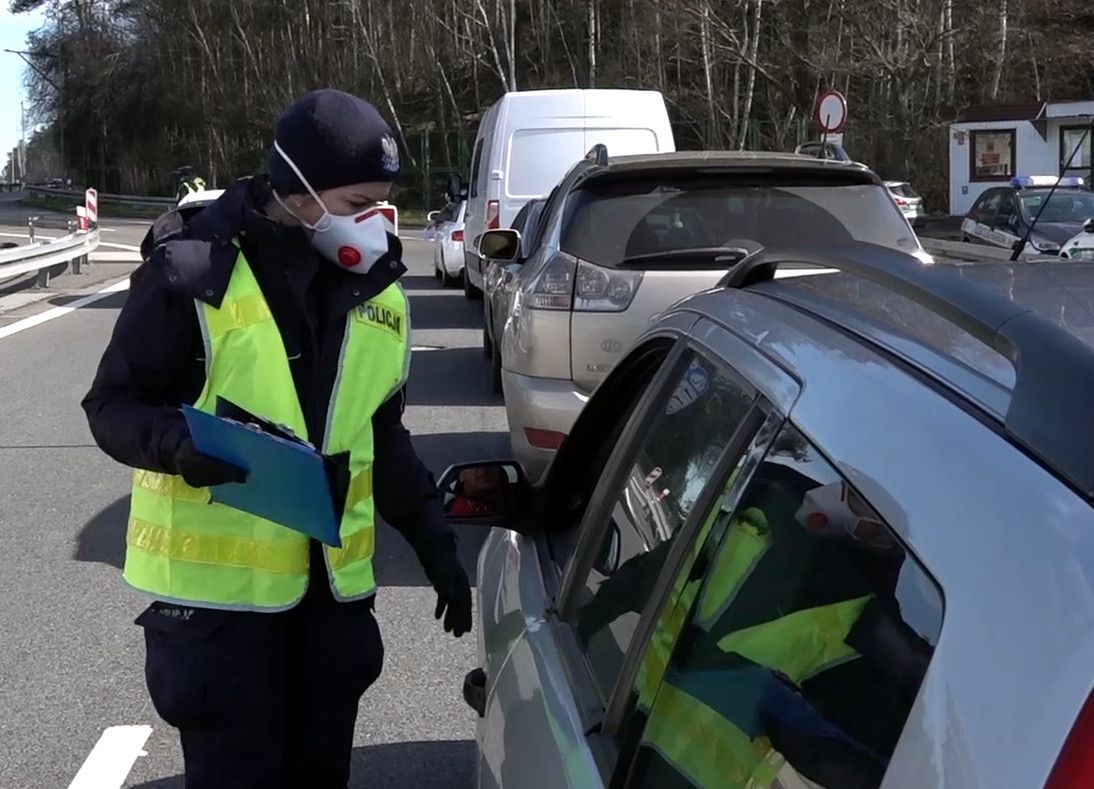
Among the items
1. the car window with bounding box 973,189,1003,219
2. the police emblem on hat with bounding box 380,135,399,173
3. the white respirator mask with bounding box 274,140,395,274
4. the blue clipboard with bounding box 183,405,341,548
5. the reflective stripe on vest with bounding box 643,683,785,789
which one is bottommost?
the car window with bounding box 973,189,1003,219

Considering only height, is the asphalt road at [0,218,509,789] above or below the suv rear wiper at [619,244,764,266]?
below

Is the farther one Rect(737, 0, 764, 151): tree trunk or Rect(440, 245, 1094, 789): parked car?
Rect(737, 0, 764, 151): tree trunk

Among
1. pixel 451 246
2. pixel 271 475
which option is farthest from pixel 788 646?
pixel 451 246

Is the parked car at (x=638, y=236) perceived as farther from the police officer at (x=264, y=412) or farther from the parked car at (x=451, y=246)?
the parked car at (x=451, y=246)

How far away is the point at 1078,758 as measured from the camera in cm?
114

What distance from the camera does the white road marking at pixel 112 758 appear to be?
4445mm

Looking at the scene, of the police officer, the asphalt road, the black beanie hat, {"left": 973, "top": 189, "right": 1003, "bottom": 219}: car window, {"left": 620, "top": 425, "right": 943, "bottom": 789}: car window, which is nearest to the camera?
{"left": 620, "top": 425, "right": 943, "bottom": 789}: car window

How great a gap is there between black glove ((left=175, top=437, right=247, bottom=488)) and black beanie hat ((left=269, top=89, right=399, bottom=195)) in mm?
570

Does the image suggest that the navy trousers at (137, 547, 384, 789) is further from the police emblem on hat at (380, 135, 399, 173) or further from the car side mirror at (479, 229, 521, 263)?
the car side mirror at (479, 229, 521, 263)

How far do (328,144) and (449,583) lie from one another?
38.4 inches

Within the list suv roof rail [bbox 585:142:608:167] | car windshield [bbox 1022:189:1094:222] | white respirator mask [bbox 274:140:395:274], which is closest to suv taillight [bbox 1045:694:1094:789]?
white respirator mask [bbox 274:140:395:274]

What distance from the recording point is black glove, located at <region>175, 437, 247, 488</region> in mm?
2744

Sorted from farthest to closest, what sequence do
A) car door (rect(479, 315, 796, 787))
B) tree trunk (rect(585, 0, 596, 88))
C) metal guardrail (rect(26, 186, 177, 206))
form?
metal guardrail (rect(26, 186, 177, 206)) < tree trunk (rect(585, 0, 596, 88)) < car door (rect(479, 315, 796, 787))

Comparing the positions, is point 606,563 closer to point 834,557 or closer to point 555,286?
point 834,557
